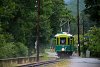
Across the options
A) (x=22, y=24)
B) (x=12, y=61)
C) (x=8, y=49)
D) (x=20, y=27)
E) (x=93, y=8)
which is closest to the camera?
(x=93, y=8)

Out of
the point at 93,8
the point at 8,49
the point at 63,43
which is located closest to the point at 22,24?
the point at 63,43

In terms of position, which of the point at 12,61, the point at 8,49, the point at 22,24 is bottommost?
the point at 12,61

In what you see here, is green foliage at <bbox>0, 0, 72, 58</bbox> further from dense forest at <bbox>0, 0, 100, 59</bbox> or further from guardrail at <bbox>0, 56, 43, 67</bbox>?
guardrail at <bbox>0, 56, 43, 67</bbox>

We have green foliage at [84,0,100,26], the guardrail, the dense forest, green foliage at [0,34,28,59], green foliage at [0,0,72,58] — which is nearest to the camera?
green foliage at [84,0,100,26]

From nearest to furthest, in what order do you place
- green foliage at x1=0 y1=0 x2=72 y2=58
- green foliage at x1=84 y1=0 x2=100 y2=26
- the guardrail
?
green foliage at x1=84 y1=0 x2=100 y2=26
the guardrail
green foliage at x1=0 y1=0 x2=72 y2=58

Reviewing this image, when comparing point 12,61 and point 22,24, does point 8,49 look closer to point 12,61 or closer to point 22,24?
point 12,61

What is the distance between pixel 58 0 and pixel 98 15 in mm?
59914

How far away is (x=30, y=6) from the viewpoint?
180ft

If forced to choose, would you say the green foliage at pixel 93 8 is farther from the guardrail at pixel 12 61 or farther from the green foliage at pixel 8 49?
the green foliage at pixel 8 49

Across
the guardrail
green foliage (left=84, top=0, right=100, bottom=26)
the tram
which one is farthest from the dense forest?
the tram

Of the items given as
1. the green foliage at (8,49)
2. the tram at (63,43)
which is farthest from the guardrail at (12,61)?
the tram at (63,43)

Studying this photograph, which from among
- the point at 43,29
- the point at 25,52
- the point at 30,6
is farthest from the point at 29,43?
the point at 25,52

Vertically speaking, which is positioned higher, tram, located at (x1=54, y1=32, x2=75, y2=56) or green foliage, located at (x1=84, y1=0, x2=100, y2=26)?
green foliage, located at (x1=84, y1=0, x2=100, y2=26)

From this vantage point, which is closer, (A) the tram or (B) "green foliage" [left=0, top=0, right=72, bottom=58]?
(B) "green foliage" [left=0, top=0, right=72, bottom=58]
